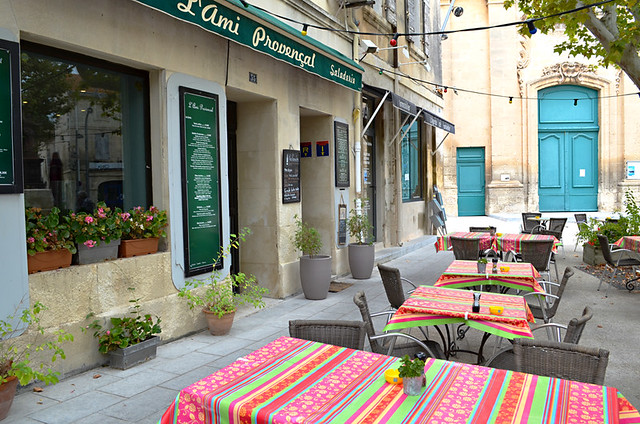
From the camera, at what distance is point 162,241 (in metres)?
5.38

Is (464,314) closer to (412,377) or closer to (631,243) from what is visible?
(412,377)

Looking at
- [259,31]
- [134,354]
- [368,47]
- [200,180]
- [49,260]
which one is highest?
[368,47]

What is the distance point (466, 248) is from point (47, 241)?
17.8 ft

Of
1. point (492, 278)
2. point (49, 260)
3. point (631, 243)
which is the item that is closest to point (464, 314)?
point (492, 278)

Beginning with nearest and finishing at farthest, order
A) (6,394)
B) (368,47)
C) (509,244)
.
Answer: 1. (6,394)
2. (509,244)
3. (368,47)

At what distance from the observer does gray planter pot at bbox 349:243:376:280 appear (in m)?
8.95

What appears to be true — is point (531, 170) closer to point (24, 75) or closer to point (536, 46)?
point (536, 46)

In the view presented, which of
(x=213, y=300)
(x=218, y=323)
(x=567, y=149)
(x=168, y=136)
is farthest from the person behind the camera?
(x=567, y=149)

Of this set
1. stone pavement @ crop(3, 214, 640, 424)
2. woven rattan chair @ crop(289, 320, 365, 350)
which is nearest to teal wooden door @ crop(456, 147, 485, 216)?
stone pavement @ crop(3, 214, 640, 424)

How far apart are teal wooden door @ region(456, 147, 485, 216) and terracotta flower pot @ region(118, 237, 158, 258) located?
18.4m

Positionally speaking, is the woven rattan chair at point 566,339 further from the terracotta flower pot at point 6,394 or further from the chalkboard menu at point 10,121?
the chalkboard menu at point 10,121

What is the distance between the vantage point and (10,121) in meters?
3.88

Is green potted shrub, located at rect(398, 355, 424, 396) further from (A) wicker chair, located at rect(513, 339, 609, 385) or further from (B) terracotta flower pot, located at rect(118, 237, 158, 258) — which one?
(B) terracotta flower pot, located at rect(118, 237, 158, 258)

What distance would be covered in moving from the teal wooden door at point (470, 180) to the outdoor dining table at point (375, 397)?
66.0 ft
